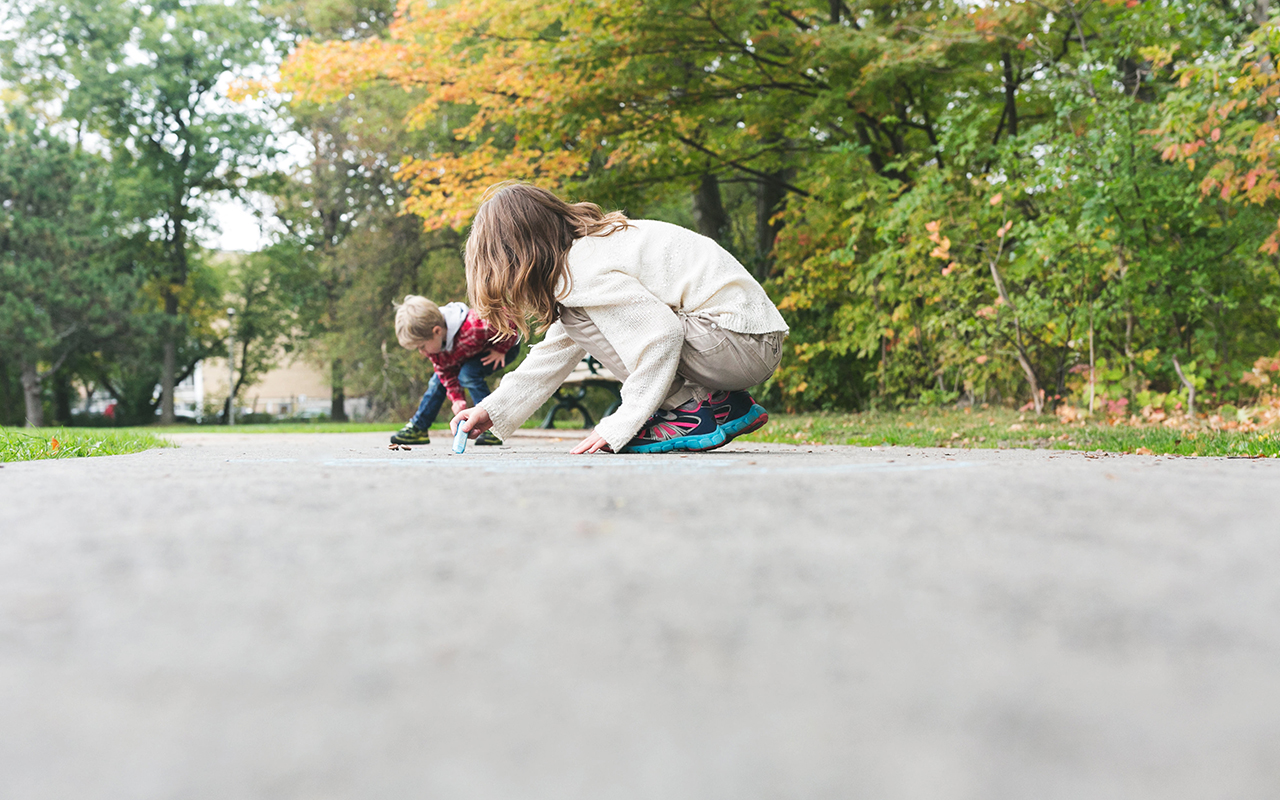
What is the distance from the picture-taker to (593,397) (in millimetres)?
15562

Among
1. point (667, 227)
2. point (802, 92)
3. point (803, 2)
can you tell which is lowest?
point (667, 227)

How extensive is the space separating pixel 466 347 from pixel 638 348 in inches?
106

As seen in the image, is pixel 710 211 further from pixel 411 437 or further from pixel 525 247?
pixel 525 247

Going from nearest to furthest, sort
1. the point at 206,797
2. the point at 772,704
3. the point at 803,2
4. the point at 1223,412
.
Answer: the point at 206,797 < the point at 772,704 < the point at 1223,412 < the point at 803,2

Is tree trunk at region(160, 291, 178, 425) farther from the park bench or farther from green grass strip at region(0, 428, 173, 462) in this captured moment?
green grass strip at region(0, 428, 173, 462)

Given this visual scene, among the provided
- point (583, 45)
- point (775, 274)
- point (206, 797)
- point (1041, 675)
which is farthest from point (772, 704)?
point (775, 274)

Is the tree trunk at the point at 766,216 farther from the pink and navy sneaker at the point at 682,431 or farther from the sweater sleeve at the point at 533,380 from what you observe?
the pink and navy sneaker at the point at 682,431

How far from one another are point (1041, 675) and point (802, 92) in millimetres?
8921

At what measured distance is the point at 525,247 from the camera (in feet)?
10.5

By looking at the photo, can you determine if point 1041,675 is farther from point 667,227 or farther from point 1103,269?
point 1103,269

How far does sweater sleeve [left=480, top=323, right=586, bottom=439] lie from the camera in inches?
140

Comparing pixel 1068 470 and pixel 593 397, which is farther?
pixel 593 397

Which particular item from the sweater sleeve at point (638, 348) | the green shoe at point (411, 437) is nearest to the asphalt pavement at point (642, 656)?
the sweater sleeve at point (638, 348)

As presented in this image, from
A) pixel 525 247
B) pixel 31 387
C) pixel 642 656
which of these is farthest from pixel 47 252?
pixel 642 656
